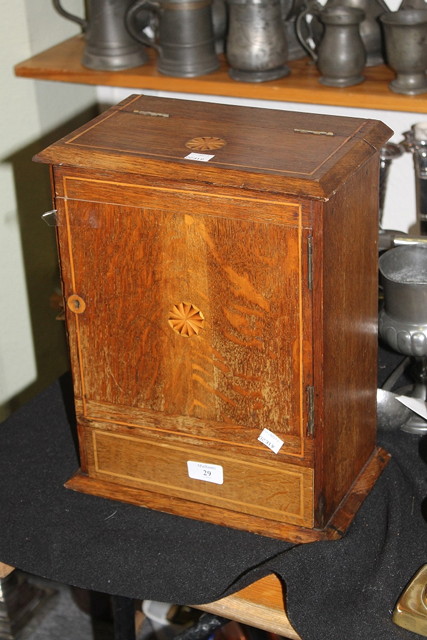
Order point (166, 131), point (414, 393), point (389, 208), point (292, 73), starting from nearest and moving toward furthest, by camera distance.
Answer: point (166, 131) → point (414, 393) → point (292, 73) → point (389, 208)

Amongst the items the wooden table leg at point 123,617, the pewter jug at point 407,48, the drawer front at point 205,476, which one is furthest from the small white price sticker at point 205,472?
the pewter jug at point 407,48

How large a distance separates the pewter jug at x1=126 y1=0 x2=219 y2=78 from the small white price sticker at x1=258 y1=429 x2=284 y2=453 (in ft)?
3.08

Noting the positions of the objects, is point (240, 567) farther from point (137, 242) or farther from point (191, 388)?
point (137, 242)

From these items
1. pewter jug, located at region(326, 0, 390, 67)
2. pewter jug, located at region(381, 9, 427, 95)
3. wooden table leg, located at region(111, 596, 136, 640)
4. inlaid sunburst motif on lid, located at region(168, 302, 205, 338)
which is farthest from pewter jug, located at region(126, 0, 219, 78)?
wooden table leg, located at region(111, 596, 136, 640)

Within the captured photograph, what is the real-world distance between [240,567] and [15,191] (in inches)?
45.7

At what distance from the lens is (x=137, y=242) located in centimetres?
117

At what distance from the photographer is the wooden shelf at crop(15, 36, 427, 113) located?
1.78 m

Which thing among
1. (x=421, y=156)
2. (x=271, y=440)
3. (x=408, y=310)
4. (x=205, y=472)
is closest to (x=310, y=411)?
(x=271, y=440)

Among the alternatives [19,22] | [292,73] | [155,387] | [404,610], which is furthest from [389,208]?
[404,610]

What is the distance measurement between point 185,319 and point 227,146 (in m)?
0.21

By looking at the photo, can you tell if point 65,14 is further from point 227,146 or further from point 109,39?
point 227,146

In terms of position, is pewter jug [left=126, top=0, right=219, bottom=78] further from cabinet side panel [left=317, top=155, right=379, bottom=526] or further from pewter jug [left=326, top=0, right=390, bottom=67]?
cabinet side panel [left=317, top=155, right=379, bottom=526]

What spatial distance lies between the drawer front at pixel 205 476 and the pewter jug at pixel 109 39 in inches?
37.6

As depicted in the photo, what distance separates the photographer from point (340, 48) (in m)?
1.79
